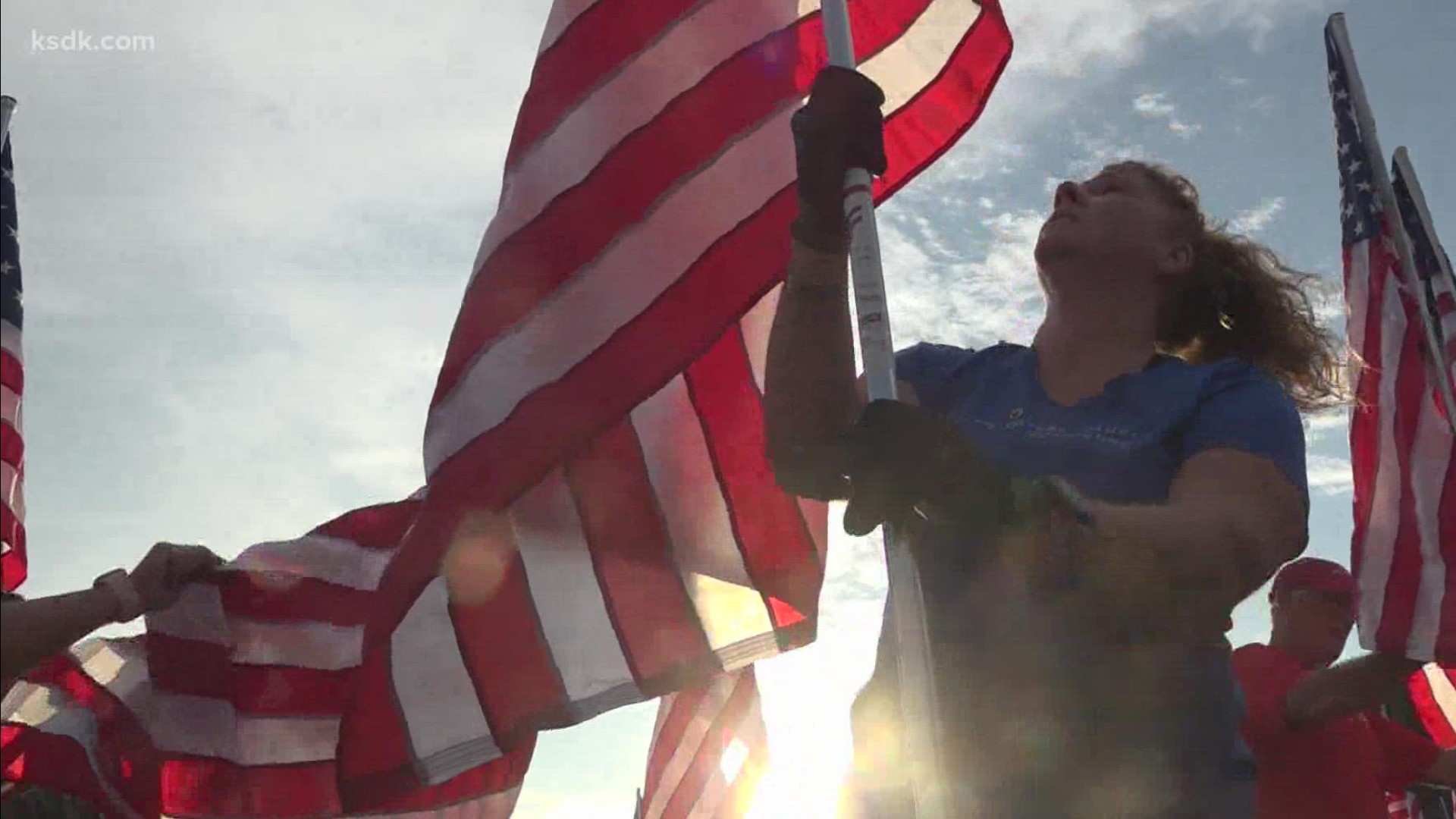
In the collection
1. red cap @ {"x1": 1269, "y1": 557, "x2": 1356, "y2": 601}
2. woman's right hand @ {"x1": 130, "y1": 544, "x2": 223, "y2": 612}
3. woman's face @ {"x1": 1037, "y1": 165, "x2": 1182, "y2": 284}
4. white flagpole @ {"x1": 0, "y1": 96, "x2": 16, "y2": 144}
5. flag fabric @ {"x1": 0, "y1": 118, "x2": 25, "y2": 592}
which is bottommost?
red cap @ {"x1": 1269, "y1": 557, "x2": 1356, "y2": 601}

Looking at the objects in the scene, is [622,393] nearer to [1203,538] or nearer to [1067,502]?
[1067,502]

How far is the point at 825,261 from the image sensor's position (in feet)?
8.82

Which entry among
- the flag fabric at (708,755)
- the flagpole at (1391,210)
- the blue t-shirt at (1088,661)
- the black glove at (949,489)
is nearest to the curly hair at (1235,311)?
the blue t-shirt at (1088,661)

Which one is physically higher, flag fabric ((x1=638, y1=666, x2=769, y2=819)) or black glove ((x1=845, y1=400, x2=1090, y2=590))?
flag fabric ((x1=638, y1=666, x2=769, y2=819))

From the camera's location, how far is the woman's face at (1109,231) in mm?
2791

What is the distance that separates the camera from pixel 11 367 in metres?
4.25

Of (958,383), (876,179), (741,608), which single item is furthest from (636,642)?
(876,179)

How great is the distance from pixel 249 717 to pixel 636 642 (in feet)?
5.84

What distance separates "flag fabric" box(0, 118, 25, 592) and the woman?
2.82 meters

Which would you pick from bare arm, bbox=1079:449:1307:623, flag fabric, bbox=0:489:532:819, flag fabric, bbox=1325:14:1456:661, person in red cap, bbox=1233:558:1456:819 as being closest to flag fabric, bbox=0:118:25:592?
flag fabric, bbox=0:489:532:819

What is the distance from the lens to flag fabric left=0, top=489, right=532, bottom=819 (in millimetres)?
4031

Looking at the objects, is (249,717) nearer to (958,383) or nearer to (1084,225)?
(958,383)

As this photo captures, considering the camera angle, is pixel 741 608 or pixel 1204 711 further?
pixel 741 608

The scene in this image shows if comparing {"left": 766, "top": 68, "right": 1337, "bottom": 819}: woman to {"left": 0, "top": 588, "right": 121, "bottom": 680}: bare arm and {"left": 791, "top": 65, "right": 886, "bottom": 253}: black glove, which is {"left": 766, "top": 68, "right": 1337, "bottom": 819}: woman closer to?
{"left": 791, "top": 65, "right": 886, "bottom": 253}: black glove
